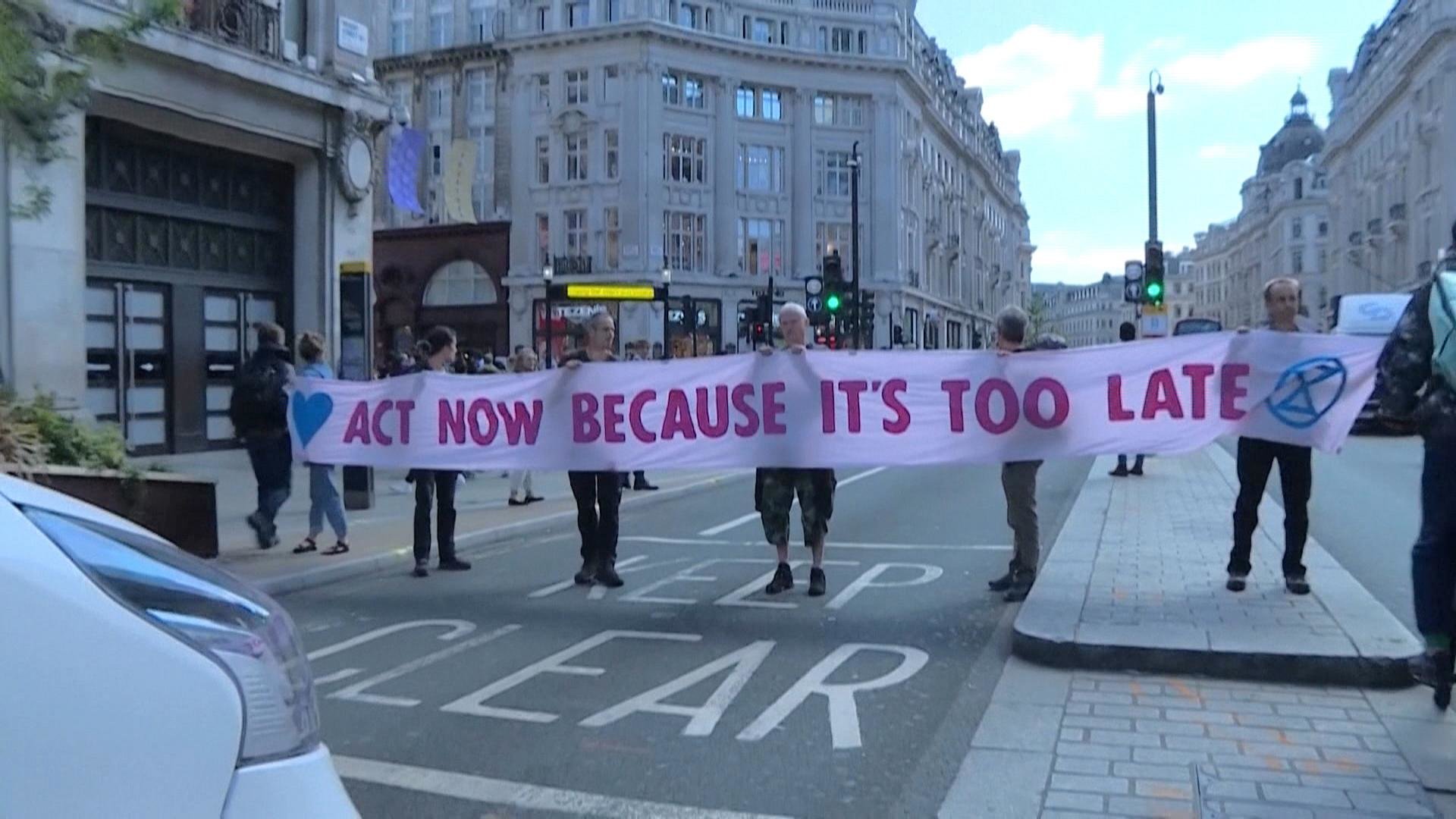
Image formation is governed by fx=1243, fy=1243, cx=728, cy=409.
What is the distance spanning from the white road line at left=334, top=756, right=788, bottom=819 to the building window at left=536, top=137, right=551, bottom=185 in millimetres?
53703

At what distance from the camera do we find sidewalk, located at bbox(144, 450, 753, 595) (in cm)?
968

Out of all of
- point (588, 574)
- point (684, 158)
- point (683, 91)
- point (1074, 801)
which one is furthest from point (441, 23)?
point (1074, 801)

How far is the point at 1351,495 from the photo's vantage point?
48.3 ft

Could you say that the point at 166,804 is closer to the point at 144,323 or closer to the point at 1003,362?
the point at 1003,362

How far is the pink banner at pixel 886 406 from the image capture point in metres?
7.59

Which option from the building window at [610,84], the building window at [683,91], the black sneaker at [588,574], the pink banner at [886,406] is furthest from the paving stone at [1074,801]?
the building window at [683,91]

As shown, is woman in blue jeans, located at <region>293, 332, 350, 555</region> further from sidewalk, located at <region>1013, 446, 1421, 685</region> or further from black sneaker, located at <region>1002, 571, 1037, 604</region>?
sidewalk, located at <region>1013, 446, 1421, 685</region>

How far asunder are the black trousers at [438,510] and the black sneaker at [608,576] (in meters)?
1.50

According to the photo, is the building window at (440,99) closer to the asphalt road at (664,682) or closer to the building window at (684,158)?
the building window at (684,158)

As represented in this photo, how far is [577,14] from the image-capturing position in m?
56.6

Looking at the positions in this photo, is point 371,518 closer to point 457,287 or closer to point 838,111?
point 457,287

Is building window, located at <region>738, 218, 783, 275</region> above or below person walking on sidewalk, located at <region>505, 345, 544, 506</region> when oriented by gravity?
above

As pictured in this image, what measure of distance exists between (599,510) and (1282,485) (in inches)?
182

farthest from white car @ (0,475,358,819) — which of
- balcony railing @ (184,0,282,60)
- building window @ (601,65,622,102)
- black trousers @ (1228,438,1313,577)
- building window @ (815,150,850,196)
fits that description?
building window @ (815,150,850,196)
